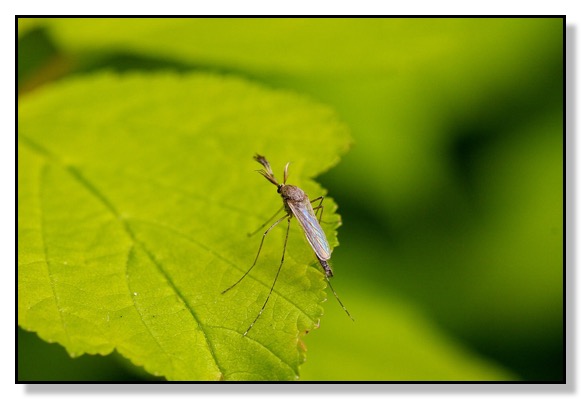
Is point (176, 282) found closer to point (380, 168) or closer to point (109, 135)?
point (109, 135)

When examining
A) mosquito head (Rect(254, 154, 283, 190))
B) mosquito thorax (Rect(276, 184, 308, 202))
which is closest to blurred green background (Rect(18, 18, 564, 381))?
mosquito head (Rect(254, 154, 283, 190))

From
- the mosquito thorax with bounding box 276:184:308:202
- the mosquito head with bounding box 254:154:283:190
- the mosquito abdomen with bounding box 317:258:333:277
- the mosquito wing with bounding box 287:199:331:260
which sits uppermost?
the mosquito head with bounding box 254:154:283:190

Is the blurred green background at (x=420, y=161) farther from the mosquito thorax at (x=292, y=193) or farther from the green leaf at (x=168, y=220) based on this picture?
the mosquito thorax at (x=292, y=193)

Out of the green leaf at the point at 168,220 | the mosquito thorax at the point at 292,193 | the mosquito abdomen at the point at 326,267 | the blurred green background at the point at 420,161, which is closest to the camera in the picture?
the green leaf at the point at 168,220

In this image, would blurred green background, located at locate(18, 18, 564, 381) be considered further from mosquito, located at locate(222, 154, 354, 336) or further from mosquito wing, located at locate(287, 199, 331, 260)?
mosquito wing, located at locate(287, 199, 331, 260)

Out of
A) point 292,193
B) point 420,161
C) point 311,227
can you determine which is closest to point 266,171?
point 292,193

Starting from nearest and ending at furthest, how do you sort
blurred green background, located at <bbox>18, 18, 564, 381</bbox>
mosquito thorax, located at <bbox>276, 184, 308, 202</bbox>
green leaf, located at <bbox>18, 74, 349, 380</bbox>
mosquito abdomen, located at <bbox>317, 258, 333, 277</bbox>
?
green leaf, located at <bbox>18, 74, 349, 380</bbox> < mosquito abdomen, located at <bbox>317, 258, 333, 277</bbox> < mosquito thorax, located at <bbox>276, 184, 308, 202</bbox> < blurred green background, located at <bbox>18, 18, 564, 381</bbox>

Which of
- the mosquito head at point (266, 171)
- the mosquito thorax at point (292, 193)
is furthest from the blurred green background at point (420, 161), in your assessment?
the mosquito thorax at point (292, 193)
